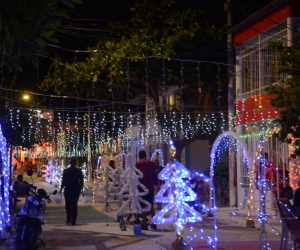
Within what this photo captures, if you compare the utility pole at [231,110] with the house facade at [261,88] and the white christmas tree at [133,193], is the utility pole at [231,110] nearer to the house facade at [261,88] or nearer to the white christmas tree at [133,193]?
the house facade at [261,88]

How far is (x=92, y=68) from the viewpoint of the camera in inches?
915

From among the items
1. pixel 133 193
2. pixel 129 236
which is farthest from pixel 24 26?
pixel 133 193

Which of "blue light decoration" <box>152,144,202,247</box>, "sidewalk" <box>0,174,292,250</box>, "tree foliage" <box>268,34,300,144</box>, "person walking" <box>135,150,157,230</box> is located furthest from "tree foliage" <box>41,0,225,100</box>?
"blue light decoration" <box>152,144,202,247</box>

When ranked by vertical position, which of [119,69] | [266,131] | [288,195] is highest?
[119,69]

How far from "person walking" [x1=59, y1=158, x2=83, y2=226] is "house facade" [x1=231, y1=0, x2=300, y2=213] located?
201 inches

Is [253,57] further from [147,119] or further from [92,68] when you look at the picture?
[147,119]

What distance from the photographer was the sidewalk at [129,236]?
13.2 metres

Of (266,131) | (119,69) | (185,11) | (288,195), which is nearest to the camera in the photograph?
(288,195)

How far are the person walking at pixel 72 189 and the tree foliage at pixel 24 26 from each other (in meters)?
9.68

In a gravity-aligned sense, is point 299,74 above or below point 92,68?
below

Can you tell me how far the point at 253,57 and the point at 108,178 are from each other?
652cm

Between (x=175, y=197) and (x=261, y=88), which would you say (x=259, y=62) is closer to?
(x=261, y=88)

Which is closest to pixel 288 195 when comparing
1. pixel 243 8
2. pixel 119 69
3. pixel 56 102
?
pixel 119 69

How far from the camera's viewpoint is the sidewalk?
13234 mm
